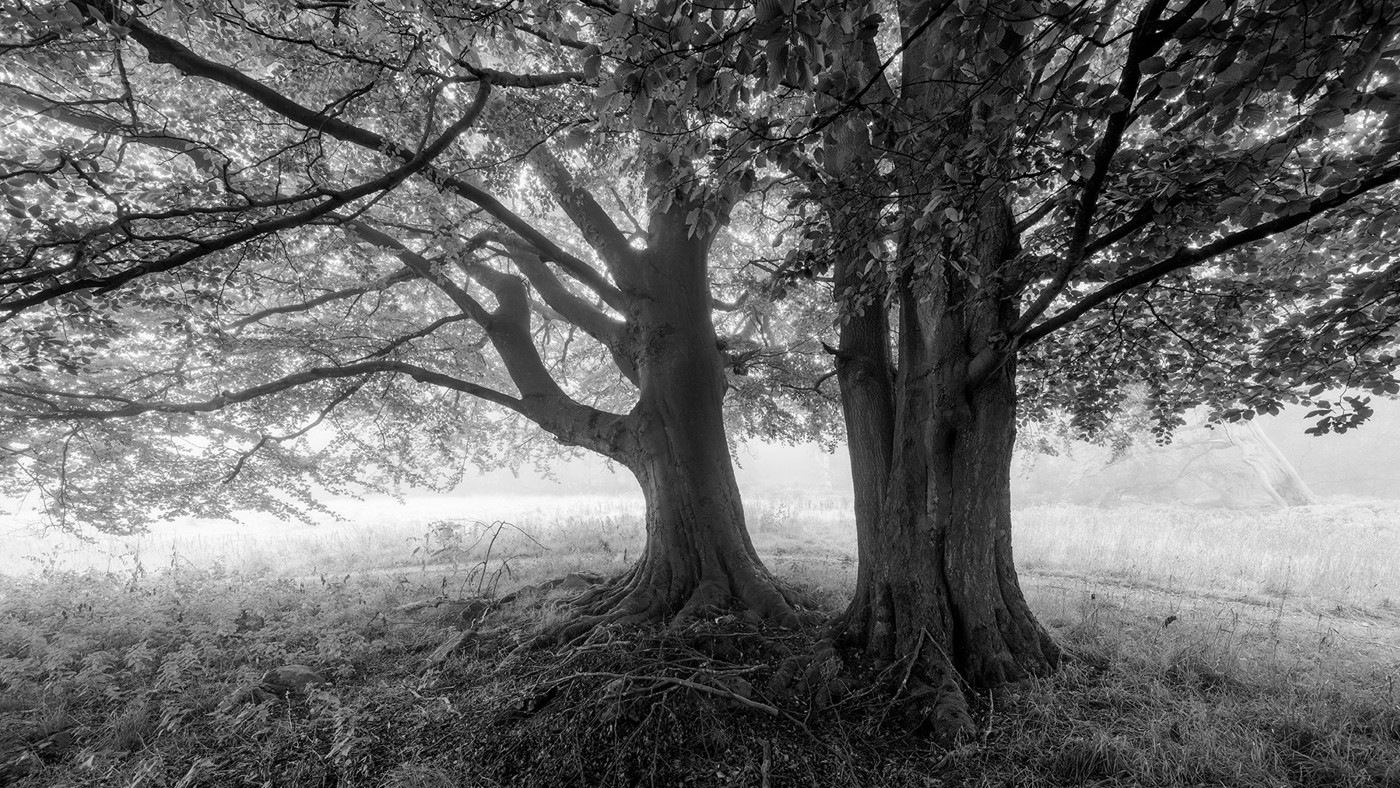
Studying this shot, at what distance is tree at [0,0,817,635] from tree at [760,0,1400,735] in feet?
2.79

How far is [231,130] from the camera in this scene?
4391mm

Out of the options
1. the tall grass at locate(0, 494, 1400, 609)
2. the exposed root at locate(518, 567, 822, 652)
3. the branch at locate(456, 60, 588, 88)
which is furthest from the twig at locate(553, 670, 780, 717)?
the branch at locate(456, 60, 588, 88)

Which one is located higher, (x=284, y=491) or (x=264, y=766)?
(x=284, y=491)

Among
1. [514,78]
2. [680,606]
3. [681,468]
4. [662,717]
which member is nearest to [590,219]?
[514,78]

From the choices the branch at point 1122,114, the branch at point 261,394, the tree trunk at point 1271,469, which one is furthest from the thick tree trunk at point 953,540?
the tree trunk at point 1271,469

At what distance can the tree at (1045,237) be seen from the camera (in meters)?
1.65

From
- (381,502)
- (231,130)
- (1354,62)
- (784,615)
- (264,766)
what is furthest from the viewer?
(381,502)

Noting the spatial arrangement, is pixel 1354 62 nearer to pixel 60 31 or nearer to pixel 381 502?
pixel 60 31

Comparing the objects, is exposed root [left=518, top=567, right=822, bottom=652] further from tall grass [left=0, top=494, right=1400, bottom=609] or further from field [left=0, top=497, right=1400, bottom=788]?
tall grass [left=0, top=494, right=1400, bottom=609]

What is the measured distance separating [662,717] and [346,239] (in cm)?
633

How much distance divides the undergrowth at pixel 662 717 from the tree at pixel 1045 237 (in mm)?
455

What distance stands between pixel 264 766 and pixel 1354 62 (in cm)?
582

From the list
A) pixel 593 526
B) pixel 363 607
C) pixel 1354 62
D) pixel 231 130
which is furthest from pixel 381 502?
pixel 1354 62

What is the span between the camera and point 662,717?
318 centimetres
